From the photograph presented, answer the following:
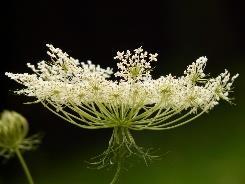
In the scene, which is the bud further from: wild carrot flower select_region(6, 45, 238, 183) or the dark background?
the dark background

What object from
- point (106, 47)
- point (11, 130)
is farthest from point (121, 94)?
point (106, 47)

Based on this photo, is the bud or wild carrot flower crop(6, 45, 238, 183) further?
the bud

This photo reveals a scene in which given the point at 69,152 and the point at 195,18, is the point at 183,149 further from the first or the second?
the point at 195,18

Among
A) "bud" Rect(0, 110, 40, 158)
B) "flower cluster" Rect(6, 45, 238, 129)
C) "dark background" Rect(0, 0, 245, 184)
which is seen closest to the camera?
"flower cluster" Rect(6, 45, 238, 129)

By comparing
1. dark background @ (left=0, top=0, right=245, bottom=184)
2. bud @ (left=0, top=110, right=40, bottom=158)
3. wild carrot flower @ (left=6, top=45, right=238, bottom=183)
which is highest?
dark background @ (left=0, top=0, right=245, bottom=184)

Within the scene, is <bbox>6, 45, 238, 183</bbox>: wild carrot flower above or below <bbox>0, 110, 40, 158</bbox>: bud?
below

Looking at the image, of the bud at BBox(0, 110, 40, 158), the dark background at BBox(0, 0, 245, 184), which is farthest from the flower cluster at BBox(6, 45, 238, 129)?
the dark background at BBox(0, 0, 245, 184)

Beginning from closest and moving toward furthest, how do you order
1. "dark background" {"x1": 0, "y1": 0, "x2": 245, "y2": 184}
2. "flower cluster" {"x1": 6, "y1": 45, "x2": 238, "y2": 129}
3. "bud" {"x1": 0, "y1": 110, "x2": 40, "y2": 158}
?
"flower cluster" {"x1": 6, "y1": 45, "x2": 238, "y2": 129}
"bud" {"x1": 0, "y1": 110, "x2": 40, "y2": 158}
"dark background" {"x1": 0, "y1": 0, "x2": 245, "y2": 184}

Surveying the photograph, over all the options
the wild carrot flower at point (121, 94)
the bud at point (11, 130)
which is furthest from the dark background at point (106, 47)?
the wild carrot flower at point (121, 94)

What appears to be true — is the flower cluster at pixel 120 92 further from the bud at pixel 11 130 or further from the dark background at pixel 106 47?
the dark background at pixel 106 47
